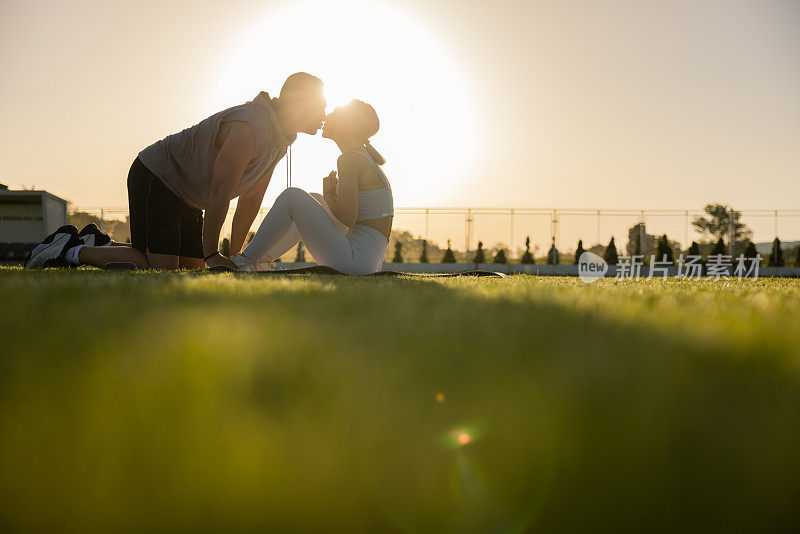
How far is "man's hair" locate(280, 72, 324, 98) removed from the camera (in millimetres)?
4125

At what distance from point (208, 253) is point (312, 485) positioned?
3.93m

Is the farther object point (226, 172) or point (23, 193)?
point (23, 193)

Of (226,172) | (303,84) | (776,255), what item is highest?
(303,84)

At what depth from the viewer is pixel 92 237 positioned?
13.7 ft

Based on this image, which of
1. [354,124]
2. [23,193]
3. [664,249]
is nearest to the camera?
[354,124]

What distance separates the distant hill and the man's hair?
25.3 meters

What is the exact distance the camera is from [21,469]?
46 centimetres

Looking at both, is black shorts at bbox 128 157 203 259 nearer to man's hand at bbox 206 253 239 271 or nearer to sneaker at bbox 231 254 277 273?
man's hand at bbox 206 253 239 271

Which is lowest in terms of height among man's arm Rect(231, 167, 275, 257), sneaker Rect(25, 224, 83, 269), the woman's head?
sneaker Rect(25, 224, 83, 269)

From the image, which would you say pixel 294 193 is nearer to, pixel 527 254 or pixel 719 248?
pixel 527 254

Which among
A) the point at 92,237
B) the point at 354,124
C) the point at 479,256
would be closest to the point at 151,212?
the point at 92,237

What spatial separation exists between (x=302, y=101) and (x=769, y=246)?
2600 cm

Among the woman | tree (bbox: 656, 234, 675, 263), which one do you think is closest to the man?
the woman

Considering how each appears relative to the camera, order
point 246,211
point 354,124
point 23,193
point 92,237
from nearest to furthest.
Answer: point 354,124, point 92,237, point 246,211, point 23,193
